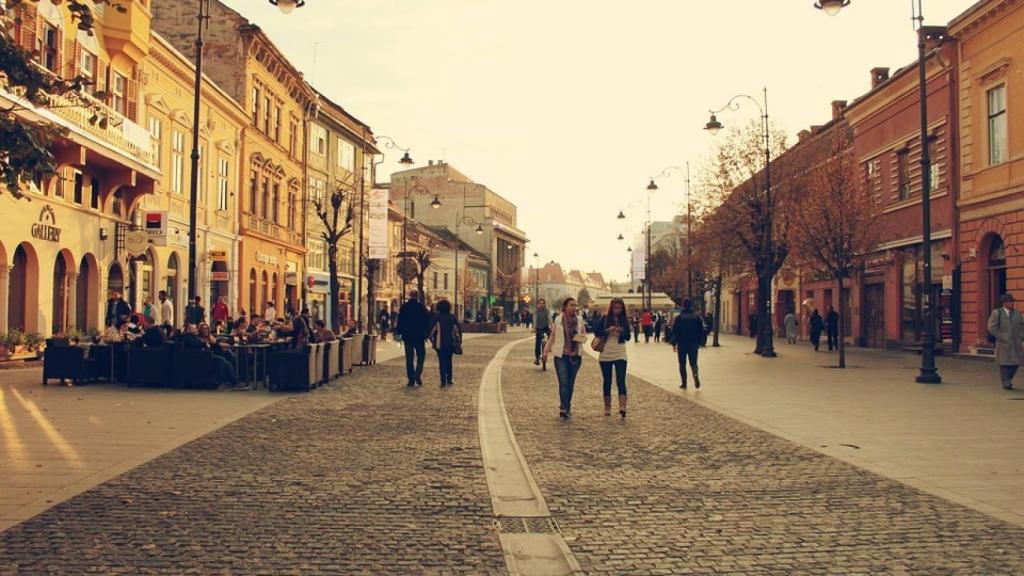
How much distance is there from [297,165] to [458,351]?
3405 centimetres

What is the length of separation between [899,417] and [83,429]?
429 inches

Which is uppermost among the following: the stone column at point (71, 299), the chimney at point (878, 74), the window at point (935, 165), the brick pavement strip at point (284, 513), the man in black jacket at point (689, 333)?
the chimney at point (878, 74)

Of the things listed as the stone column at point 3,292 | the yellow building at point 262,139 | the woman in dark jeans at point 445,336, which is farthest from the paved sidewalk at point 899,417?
the yellow building at point 262,139

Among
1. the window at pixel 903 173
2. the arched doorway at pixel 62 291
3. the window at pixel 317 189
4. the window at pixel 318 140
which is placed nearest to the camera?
the arched doorway at pixel 62 291

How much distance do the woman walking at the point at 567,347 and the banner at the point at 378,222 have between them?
2223cm

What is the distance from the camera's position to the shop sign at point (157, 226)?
2848 cm

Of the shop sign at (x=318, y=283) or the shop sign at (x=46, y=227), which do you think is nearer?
the shop sign at (x=46, y=227)

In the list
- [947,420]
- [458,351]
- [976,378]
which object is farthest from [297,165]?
[947,420]

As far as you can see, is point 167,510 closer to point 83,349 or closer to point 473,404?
point 473,404

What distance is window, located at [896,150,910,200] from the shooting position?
1384 inches

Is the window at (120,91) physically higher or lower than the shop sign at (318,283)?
higher

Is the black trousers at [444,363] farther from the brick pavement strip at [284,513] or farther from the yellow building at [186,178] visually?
the yellow building at [186,178]

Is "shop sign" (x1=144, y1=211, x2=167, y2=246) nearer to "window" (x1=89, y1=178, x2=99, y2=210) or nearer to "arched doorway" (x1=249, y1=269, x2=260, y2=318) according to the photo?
"window" (x1=89, y1=178, x2=99, y2=210)

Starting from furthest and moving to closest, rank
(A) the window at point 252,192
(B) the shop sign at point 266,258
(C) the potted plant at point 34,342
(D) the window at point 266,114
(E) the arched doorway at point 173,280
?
(D) the window at point 266,114, (B) the shop sign at point 266,258, (A) the window at point 252,192, (E) the arched doorway at point 173,280, (C) the potted plant at point 34,342
